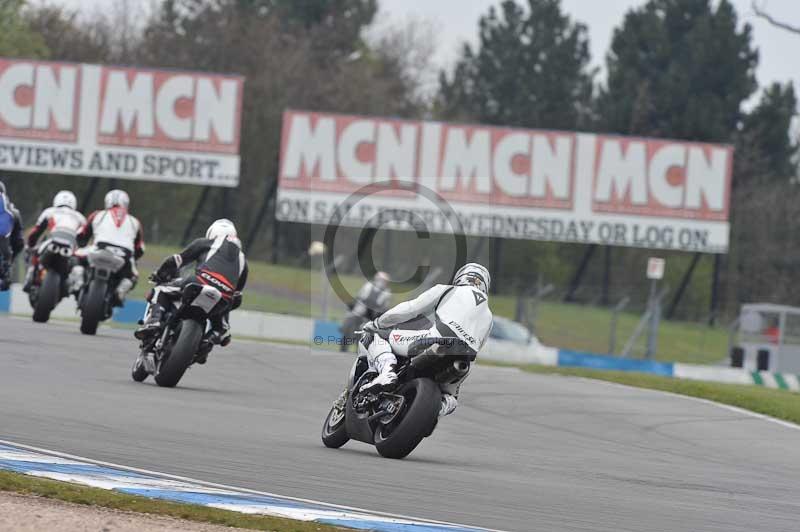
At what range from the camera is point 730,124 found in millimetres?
80188

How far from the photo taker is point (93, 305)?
19438mm

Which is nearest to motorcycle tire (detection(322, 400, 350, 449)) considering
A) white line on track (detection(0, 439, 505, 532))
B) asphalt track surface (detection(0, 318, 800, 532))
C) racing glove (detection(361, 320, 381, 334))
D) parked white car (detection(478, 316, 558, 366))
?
asphalt track surface (detection(0, 318, 800, 532))

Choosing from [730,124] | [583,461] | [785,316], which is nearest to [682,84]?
[730,124]

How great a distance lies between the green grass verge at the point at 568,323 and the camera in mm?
38812

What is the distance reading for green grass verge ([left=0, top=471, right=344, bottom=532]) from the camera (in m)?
7.30

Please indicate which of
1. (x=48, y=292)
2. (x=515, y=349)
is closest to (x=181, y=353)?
(x=48, y=292)

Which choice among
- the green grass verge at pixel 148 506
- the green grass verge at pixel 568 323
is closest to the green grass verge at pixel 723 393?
the green grass verge at pixel 148 506

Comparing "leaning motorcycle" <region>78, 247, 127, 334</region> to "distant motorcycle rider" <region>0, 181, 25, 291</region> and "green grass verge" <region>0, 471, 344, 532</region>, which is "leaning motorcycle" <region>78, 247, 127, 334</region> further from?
"green grass verge" <region>0, 471, 344, 532</region>

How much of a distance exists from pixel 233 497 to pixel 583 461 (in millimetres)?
5358

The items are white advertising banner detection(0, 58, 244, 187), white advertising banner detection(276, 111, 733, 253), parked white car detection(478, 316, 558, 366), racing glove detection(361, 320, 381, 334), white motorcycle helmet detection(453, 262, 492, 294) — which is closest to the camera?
white motorcycle helmet detection(453, 262, 492, 294)

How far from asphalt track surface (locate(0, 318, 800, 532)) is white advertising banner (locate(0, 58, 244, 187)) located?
22925 mm

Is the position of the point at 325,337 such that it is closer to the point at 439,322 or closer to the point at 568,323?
the point at 568,323

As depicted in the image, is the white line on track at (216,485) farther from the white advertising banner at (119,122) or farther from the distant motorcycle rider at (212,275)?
the white advertising banner at (119,122)

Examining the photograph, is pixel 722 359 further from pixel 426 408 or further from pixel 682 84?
pixel 682 84
